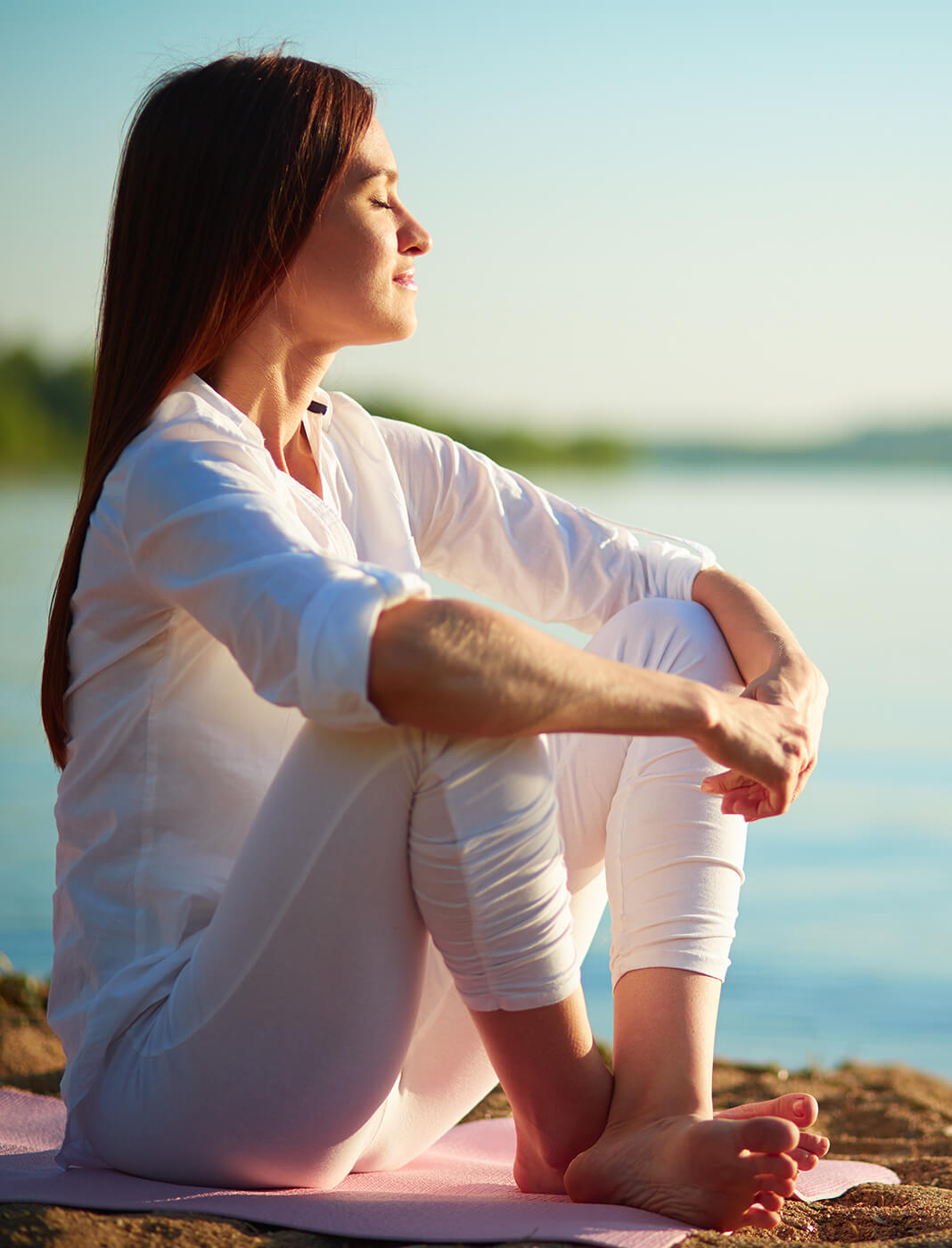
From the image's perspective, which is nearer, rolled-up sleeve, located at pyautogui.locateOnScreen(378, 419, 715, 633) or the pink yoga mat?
the pink yoga mat

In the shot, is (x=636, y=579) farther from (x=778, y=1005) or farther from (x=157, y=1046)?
(x=778, y=1005)

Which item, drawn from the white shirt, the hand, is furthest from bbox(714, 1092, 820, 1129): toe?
the white shirt

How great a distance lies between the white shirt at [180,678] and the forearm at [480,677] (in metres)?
0.02

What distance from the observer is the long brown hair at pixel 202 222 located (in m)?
1.49

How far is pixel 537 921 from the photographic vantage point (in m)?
1.28

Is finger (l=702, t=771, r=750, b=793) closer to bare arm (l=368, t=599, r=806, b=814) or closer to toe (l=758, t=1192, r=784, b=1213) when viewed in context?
bare arm (l=368, t=599, r=806, b=814)

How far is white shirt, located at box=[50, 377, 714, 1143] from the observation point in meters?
1.20

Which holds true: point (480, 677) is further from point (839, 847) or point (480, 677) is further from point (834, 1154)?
point (839, 847)

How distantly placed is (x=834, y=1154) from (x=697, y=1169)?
0.91 m

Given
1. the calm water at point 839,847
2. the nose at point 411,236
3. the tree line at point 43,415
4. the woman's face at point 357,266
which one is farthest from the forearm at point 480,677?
the tree line at point 43,415

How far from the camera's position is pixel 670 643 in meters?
1.57

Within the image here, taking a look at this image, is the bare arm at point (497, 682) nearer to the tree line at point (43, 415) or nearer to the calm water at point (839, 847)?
the calm water at point (839, 847)

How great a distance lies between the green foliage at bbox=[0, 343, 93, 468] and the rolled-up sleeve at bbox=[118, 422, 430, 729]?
20.3m

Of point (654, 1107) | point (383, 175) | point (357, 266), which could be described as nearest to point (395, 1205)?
point (654, 1107)
